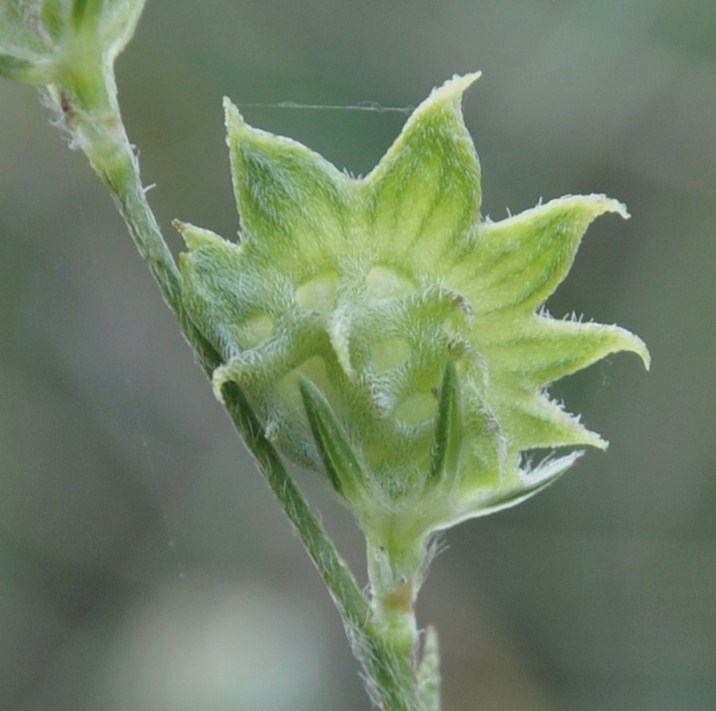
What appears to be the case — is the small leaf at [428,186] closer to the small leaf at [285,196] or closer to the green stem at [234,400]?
the small leaf at [285,196]

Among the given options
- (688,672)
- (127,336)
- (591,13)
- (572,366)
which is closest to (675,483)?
(688,672)

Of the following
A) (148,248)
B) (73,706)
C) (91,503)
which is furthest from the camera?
(91,503)

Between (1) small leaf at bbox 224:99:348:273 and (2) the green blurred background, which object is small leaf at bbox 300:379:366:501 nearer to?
(1) small leaf at bbox 224:99:348:273

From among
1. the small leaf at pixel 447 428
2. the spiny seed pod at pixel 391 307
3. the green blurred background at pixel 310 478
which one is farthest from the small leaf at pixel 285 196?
the green blurred background at pixel 310 478

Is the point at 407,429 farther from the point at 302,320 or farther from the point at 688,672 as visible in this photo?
the point at 688,672

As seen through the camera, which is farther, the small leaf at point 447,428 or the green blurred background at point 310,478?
the green blurred background at point 310,478

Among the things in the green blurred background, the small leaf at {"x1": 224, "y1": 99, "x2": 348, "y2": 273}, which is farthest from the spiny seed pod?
the green blurred background
